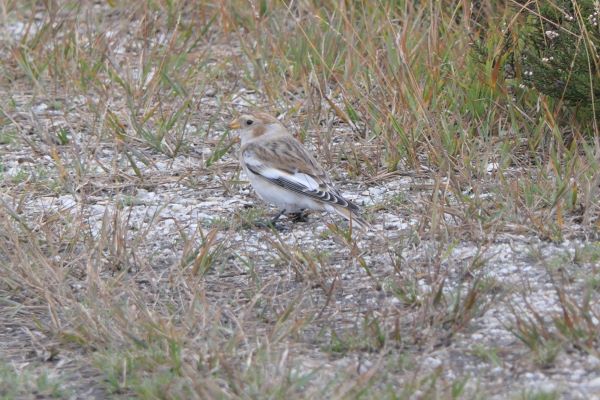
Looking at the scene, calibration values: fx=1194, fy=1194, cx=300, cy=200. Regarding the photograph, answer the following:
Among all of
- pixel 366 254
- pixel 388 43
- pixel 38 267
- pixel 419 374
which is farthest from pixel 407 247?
pixel 388 43

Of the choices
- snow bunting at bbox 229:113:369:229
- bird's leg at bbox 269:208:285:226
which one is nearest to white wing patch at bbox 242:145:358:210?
snow bunting at bbox 229:113:369:229

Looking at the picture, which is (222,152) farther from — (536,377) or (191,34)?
(536,377)

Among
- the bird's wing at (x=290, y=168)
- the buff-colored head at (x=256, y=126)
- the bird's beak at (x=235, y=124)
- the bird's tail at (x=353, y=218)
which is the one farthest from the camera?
the bird's beak at (x=235, y=124)

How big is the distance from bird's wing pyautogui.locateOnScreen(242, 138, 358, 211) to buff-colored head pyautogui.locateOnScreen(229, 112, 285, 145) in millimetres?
158

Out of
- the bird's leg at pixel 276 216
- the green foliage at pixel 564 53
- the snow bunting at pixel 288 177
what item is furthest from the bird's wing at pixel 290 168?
the green foliage at pixel 564 53

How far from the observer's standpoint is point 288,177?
505 centimetres

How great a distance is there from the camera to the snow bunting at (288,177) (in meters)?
4.79

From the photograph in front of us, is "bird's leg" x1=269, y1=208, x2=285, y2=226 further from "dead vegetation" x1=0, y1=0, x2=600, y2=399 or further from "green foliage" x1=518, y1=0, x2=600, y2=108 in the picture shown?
"green foliage" x1=518, y1=0, x2=600, y2=108

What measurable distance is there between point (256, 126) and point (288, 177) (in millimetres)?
568

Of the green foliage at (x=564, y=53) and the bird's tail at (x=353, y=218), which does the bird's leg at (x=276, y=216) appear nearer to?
the bird's tail at (x=353, y=218)

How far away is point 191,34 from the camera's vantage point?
6.93 m

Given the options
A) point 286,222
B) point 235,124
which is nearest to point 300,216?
point 286,222

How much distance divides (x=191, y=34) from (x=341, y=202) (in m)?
2.54

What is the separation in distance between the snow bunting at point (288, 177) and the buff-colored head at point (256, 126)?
3 cm
